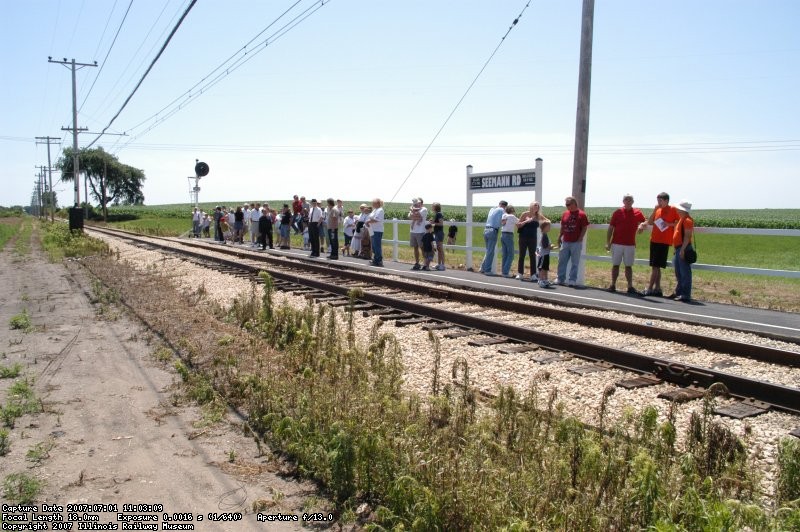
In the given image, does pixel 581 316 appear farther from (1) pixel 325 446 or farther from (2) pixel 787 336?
(1) pixel 325 446

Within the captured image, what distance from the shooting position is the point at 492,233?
1556 cm

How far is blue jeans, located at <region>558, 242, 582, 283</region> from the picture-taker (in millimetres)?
13383

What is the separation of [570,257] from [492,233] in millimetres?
2435

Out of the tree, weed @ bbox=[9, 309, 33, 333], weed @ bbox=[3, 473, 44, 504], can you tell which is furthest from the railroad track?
the tree

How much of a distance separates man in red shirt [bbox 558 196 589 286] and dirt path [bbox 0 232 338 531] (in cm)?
856

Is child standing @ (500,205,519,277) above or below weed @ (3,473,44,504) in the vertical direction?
above

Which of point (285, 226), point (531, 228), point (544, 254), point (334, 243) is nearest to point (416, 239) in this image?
point (531, 228)

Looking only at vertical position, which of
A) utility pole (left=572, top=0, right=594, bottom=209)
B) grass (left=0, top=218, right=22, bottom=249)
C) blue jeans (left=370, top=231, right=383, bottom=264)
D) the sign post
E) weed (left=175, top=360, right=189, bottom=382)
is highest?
utility pole (left=572, top=0, right=594, bottom=209)

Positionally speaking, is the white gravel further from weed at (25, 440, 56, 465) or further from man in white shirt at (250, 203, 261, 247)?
man in white shirt at (250, 203, 261, 247)

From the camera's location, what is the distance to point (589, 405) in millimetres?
5395

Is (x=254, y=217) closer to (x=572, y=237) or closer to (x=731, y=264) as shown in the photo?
(x=572, y=237)

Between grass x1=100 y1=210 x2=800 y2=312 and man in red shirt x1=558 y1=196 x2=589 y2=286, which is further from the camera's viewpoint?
grass x1=100 y1=210 x2=800 y2=312

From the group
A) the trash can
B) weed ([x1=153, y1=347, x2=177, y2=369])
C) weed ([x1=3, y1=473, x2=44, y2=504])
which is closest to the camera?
weed ([x1=3, y1=473, x2=44, y2=504])

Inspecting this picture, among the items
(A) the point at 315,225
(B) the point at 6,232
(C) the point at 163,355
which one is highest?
(A) the point at 315,225
